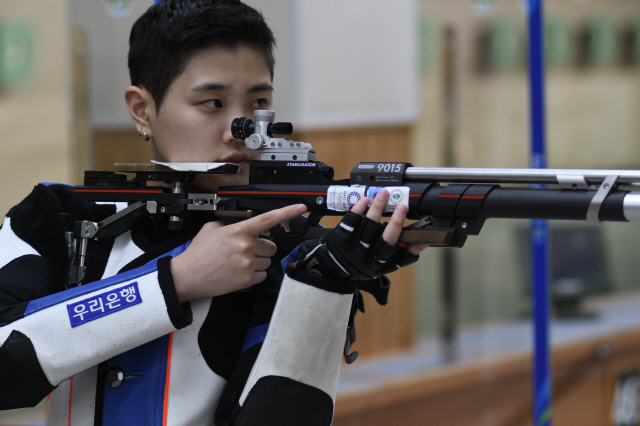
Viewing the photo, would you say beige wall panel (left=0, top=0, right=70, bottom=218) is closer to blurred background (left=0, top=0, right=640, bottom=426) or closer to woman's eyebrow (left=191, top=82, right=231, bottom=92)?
blurred background (left=0, top=0, right=640, bottom=426)

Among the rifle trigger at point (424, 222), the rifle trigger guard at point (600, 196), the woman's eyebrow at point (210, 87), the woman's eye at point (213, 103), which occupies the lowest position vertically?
the rifle trigger at point (424, 222)

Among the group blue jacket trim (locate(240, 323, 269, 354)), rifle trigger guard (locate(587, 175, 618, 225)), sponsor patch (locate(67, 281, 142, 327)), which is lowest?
blue jacket trim (locate(240, 323, 269, 354))

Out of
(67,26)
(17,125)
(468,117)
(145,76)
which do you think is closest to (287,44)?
(67,26)

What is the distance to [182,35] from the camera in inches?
45.1

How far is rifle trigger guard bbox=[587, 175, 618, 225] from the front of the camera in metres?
0.93

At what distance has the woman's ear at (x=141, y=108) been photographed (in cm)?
121

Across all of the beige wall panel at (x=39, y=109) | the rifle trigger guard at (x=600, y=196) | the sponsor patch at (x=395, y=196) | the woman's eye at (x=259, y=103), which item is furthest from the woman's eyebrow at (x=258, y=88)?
the beige wall panel at (x=39, y=109)

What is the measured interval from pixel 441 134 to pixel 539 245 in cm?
106

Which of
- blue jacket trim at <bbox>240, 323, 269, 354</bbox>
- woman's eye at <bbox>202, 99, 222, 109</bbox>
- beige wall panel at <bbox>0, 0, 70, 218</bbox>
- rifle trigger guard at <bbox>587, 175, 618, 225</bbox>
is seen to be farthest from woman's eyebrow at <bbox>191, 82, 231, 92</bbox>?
beige wall panel at <bbox>0, 0, 70, 218</bbox>

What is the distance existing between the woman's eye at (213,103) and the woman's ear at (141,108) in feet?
0.37

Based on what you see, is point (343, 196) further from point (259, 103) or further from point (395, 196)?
point (259, 103)

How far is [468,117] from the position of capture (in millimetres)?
3178

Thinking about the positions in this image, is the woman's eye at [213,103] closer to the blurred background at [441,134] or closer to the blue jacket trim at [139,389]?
the blue jacket trim at [139,389]

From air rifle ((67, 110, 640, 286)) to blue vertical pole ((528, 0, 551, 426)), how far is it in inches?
41.0
